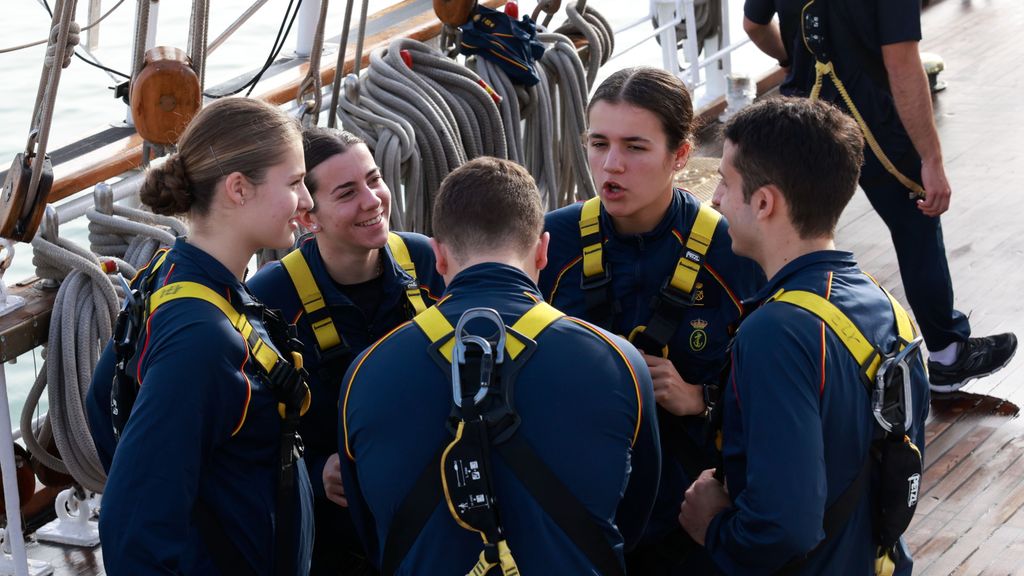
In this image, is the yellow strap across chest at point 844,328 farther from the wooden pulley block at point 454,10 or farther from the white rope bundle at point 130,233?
the wooden pulley block at point 454,10

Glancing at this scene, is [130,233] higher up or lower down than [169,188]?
lower down

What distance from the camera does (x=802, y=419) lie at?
186cm

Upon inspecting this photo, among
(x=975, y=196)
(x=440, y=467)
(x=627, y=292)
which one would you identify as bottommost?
(x=975, y=196)

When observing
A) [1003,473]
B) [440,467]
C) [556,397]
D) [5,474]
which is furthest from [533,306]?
[1003,473]

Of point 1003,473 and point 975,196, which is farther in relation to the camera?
point 975,196

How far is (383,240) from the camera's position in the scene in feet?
8.23

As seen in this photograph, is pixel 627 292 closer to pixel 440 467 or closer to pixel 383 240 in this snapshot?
pixel 383 240

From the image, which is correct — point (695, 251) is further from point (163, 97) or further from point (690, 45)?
point (690, 45)

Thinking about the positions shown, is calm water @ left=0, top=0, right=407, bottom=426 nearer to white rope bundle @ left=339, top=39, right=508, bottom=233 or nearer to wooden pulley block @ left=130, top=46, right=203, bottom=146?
white rope bundle @ left=339, top=39, right=508, bottom=233

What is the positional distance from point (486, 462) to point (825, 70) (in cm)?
267

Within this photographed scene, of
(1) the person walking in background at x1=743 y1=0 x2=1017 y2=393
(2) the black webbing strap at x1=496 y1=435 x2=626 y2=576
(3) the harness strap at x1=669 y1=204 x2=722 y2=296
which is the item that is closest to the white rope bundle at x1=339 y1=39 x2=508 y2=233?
(1) the person walking in background at x1=743 y1=0 x2=1017 y2=393

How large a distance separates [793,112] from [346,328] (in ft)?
3.17

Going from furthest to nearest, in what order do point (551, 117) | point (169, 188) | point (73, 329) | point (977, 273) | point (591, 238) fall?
point (977, 273) → point (551, 117) → point (73, 329) → point (591, 238) → point (169, 188)

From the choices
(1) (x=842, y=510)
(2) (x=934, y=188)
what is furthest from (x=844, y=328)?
(2) (x=934, y=188)
